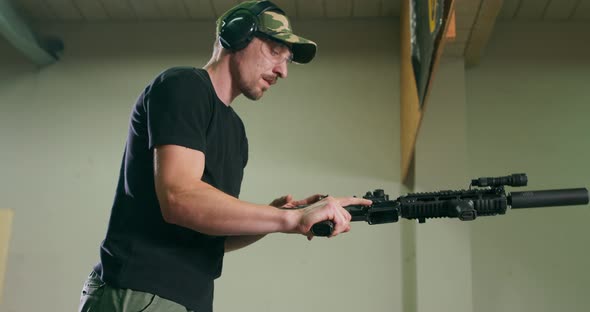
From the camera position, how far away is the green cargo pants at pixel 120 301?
4.27 ft

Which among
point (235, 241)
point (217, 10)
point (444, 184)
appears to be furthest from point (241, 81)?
point (217, 10)

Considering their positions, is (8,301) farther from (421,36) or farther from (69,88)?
(421,36)

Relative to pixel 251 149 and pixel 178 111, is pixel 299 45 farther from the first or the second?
pixel 251 149

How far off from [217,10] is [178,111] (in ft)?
10.8

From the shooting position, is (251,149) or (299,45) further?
(251,149)

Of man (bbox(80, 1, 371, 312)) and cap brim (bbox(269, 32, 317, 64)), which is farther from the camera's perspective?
cap brim (bbox(269, 32, 317, 64))

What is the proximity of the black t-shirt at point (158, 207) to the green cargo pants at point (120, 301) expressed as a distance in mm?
14

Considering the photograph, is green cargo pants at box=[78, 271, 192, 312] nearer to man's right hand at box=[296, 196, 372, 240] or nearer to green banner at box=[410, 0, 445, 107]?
man's right hand at box=[296, 196, 372, 240]

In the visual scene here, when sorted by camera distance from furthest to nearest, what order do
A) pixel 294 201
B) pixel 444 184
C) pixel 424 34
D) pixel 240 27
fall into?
pixel 444 184
pixel 424 34
pixel 294 201
pixel 240 27

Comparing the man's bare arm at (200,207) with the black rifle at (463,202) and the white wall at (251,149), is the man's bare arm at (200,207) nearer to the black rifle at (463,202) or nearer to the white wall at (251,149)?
the black rifle at (463,202)

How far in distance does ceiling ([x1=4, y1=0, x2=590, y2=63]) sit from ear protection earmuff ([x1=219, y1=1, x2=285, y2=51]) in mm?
2691

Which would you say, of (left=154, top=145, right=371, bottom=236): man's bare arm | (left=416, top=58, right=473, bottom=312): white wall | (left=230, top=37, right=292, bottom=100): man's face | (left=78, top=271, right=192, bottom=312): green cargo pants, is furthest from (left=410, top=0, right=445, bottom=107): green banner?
(left=78, top=271, right=192, bottom=312): green cargo pants

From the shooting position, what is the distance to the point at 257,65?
5.35 ft

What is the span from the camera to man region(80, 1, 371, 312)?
4.22 feet
